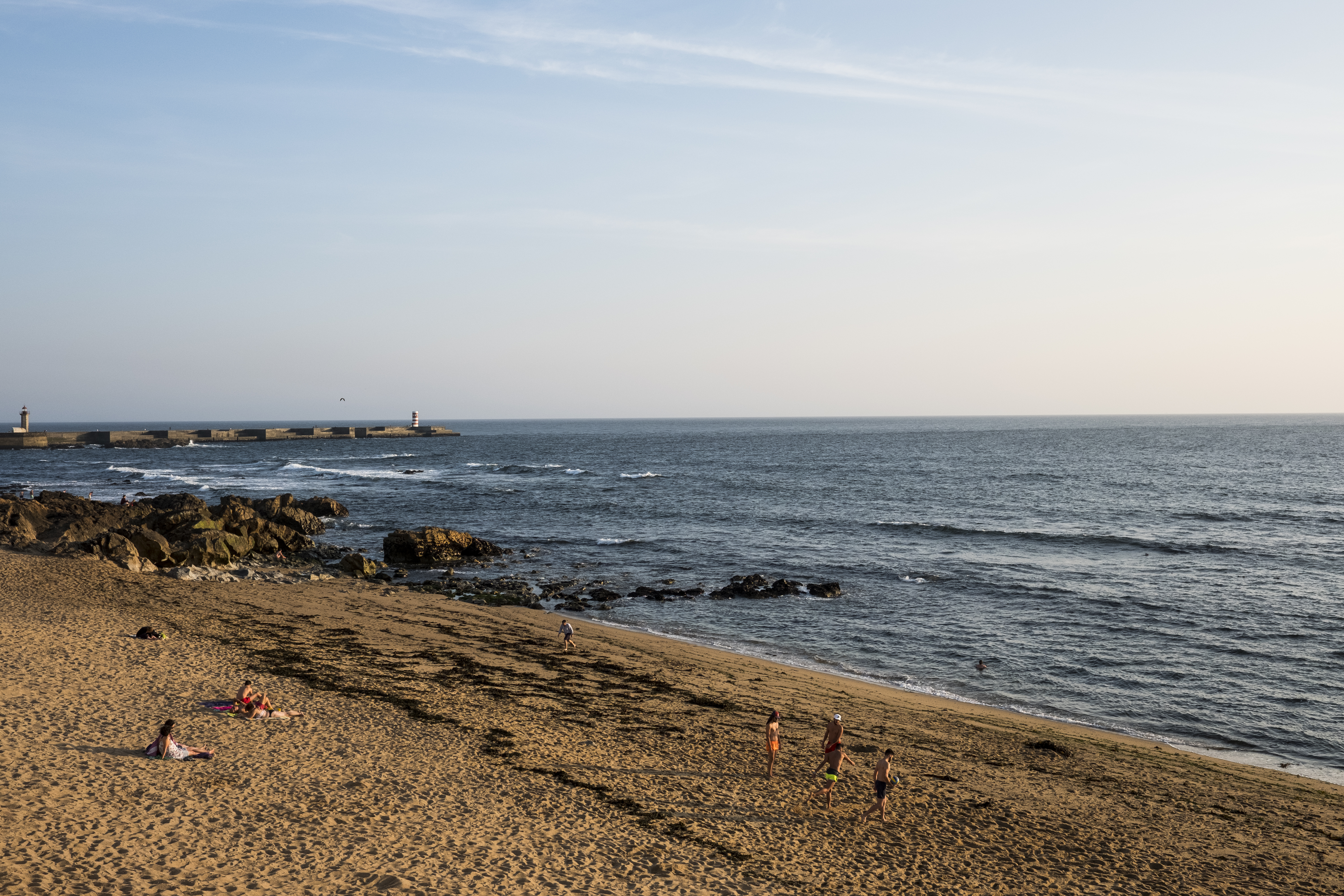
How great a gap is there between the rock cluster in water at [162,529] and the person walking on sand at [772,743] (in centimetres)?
2771

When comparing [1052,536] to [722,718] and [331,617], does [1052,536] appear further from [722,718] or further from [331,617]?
[331,617]

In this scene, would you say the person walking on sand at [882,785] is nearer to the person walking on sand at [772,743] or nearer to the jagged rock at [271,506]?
the person walking on sand at [772,743]

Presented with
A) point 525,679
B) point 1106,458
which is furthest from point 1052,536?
point 1106,458

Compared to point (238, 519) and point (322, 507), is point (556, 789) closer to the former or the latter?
point (238, 519)

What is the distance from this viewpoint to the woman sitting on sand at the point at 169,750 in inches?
553

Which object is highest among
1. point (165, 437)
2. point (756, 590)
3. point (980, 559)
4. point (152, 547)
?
point (165, 437)

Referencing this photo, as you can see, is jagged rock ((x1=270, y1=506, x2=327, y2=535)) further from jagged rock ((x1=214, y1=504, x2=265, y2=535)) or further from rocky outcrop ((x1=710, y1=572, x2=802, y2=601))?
rocky outcrop ((x1=710, y1=572, x2=802, y2=601))

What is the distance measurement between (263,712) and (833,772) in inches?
456

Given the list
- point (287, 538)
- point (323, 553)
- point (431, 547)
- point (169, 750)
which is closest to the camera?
point (169, 750)

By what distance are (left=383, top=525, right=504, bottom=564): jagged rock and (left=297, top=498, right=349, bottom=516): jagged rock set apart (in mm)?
15612

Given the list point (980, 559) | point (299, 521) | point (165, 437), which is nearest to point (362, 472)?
point (299, 521)

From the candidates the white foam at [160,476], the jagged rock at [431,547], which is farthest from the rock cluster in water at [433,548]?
the white foam at [160,476]

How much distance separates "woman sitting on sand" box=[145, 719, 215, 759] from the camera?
46.1ft

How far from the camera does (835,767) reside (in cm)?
1437
